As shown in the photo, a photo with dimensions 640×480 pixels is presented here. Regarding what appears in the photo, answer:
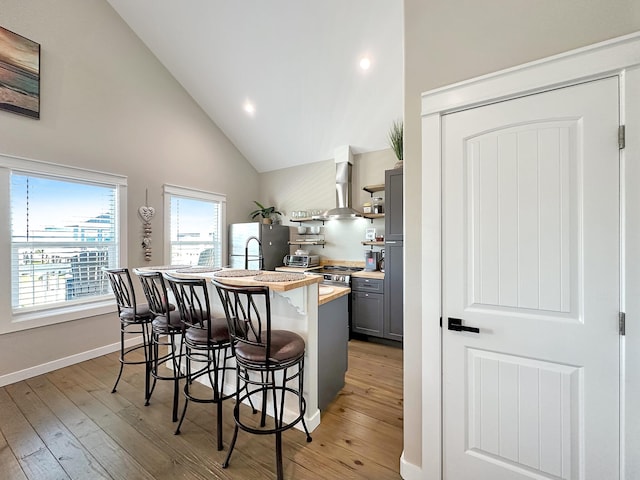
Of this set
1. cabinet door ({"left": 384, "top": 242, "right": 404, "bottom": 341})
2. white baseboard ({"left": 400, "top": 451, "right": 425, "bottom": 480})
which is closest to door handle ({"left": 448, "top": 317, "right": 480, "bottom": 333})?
white baseboard ({"left": 400, "top": 451, "right": 425, "bottom": 480})

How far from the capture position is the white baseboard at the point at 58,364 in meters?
2.66

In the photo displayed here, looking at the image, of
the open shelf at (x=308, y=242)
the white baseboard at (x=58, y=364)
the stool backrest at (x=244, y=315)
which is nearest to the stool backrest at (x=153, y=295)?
the stool backrest at (x=244, y=315)

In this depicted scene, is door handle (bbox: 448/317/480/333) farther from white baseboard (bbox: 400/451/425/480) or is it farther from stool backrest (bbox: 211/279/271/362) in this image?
stool backrest (bbox: 211/279/271/362)

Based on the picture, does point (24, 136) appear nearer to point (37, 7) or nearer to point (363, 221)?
point (37, 7)

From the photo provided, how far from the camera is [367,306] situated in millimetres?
3701

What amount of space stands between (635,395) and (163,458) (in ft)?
8.23

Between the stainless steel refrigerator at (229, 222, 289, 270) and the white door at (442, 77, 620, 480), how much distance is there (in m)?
3.63

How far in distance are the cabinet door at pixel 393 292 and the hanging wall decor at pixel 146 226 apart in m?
3.32

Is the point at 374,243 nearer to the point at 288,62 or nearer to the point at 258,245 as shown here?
the point at 258,245

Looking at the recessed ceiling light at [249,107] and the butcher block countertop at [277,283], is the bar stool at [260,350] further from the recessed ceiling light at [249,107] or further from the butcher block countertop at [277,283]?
the recessed ceiling light at [249,107]

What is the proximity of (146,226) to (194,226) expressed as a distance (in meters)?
0.80

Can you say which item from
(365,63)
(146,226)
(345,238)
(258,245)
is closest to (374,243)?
(345,238)

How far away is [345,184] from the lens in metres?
4.49

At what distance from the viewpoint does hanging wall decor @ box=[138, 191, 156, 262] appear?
3.72 meters
